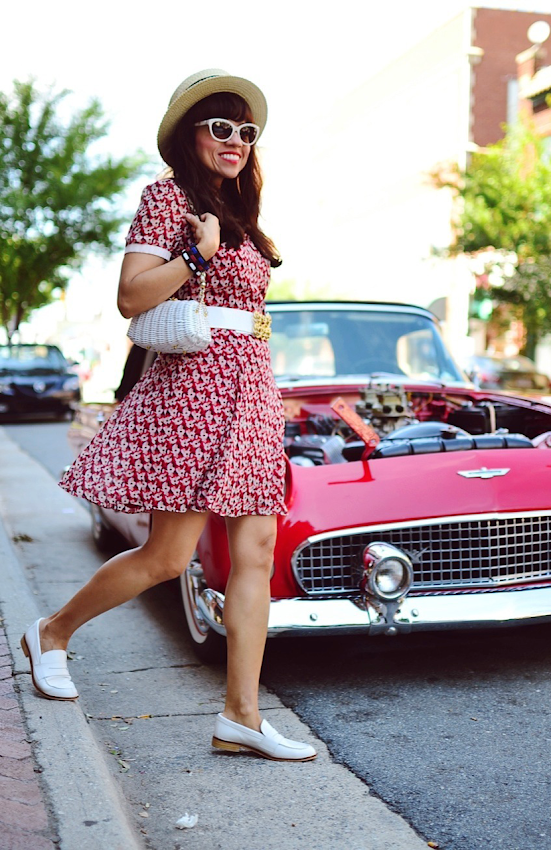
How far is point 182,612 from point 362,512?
156cm

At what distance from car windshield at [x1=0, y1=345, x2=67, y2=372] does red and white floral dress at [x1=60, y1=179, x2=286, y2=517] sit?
16.6m

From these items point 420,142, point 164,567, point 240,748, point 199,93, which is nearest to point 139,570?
point 164,567

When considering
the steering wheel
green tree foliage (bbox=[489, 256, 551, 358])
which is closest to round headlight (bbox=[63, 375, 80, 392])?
green tree foliage (bbox=[489, 256, 551, 358])

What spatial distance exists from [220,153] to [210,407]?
699mm

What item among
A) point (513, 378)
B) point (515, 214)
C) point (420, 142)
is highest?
point (420, 142)

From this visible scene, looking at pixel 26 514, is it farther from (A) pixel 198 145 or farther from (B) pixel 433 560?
(A) pixel 198 145

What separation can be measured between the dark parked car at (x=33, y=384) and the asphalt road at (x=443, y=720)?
49.7 ft

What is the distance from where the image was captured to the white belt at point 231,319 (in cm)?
287

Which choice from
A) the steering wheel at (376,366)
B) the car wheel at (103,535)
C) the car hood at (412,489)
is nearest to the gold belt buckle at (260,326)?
the car hood at (412,489)

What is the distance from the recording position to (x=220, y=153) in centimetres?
288

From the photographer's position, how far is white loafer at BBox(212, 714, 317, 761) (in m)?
2.92

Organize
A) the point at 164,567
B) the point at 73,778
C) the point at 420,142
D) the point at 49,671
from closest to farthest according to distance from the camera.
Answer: the point at 73,778, the point at 164,567, the point at 49,671, the point at 420,142

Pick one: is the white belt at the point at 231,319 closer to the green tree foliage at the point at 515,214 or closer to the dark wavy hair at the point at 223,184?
the dark wavy hair at the point at 223,184

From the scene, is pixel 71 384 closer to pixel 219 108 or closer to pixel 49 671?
pixel 49 671
